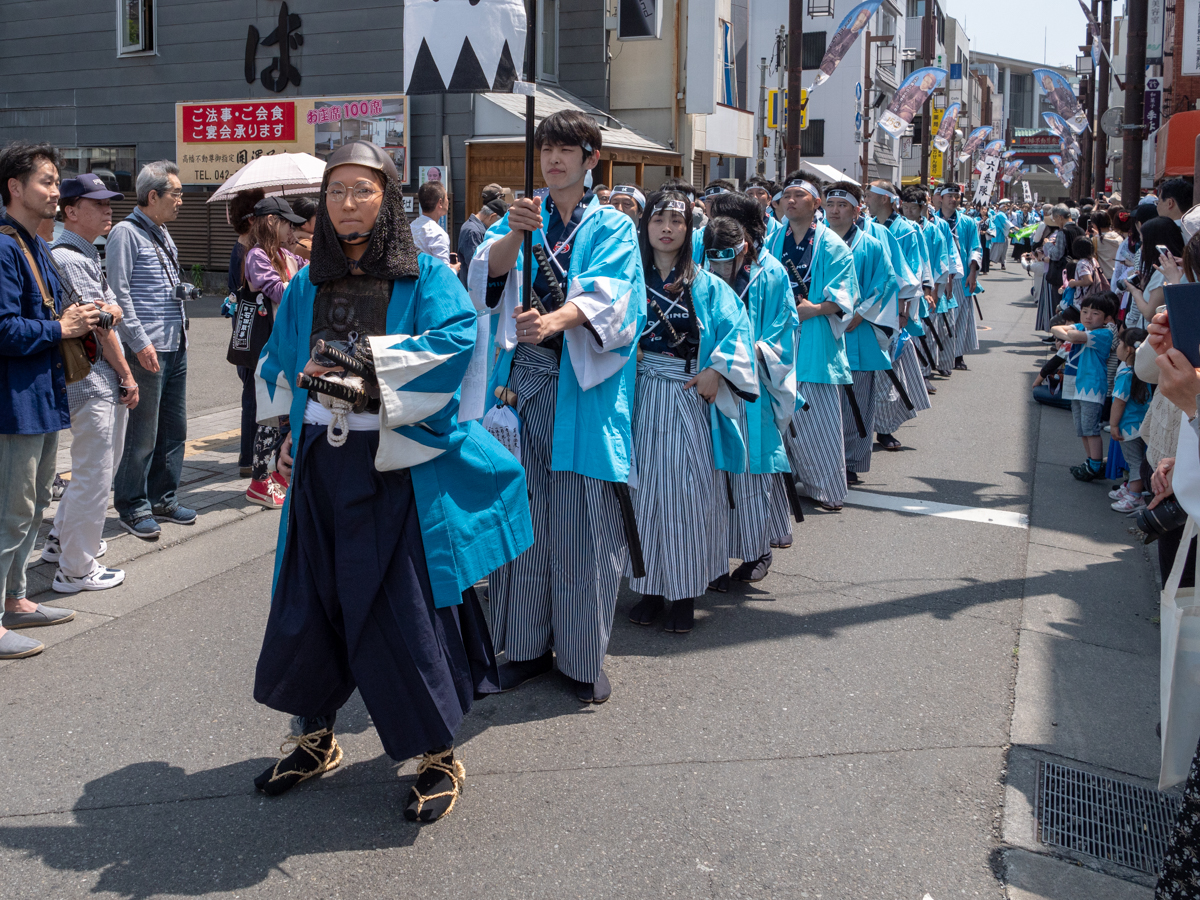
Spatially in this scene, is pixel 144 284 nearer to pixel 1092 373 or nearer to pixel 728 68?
pixel 1092 373

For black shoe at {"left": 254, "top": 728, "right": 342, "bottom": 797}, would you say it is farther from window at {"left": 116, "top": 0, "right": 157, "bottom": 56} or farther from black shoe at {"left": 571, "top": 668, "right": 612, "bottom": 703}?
window at {"left": 116, "top": 0, "right": 157, "bottom": 56}

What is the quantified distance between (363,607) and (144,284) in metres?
3.51

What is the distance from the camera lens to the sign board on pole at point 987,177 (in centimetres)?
2464

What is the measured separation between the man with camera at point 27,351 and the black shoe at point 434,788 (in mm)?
2026

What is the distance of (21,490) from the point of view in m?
4.31

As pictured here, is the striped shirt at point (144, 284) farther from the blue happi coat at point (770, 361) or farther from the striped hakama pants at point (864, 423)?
the striped hakama pants at point (864, 423)

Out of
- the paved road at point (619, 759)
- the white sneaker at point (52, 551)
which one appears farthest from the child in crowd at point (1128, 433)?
the white sneaker at point (52, 551)

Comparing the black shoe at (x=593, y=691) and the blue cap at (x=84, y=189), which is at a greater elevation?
the blue cap at (x=84, y=189)

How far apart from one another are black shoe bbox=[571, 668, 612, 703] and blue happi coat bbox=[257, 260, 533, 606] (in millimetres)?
862

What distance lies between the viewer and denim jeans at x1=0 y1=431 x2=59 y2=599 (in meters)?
4.28

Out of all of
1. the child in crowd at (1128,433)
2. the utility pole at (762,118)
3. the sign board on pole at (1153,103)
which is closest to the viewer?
the child in crowd at (1128,433)

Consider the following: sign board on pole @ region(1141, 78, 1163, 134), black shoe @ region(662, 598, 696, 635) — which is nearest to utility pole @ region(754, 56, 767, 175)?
sign board on pole @ region(1141, 78, 1163, 134)

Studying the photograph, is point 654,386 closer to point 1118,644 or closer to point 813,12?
point 1118,644

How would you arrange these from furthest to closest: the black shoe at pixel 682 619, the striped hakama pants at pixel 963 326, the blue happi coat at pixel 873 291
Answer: the striped hakama pants at pixel 963 326 → the blue happi coat at pixel 873 291 → the black shoe at pixel 682 619
